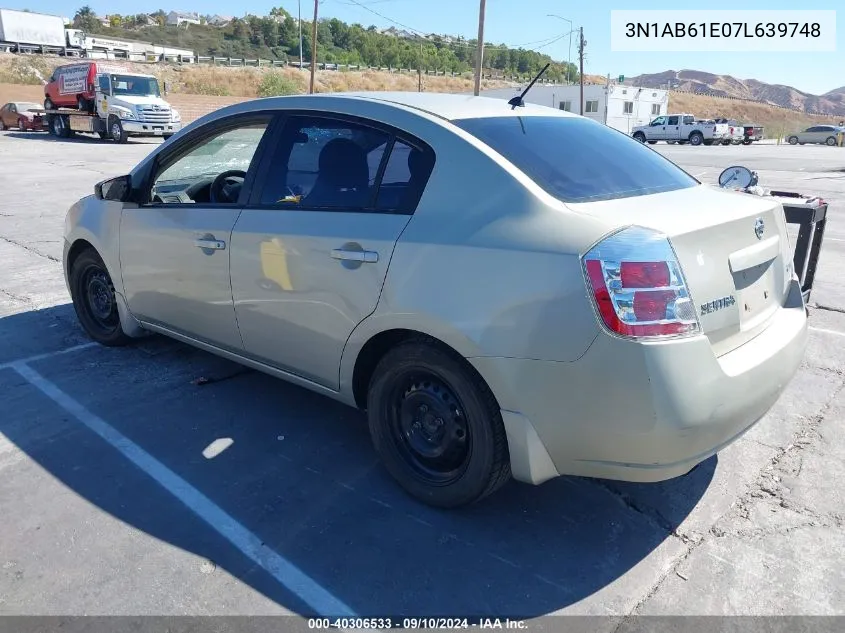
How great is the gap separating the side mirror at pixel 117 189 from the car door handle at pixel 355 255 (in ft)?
6.55

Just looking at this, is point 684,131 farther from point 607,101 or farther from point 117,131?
point 117,131

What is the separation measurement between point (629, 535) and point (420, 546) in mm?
895

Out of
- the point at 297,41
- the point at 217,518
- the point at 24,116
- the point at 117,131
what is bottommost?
the point at 217,518

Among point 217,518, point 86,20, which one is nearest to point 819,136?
point 217,518

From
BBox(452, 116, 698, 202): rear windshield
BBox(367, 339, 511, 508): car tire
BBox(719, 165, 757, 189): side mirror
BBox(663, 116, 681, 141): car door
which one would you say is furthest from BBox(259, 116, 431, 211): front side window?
BBox(663, 116, 681, 141): car door

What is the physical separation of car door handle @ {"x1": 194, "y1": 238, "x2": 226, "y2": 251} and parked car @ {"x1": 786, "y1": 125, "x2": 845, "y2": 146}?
52.6 m

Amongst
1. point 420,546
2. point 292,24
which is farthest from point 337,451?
point 292,24

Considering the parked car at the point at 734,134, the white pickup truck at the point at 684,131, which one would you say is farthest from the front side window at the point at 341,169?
the parked car at the point at 734,134

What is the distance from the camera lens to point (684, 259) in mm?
2447

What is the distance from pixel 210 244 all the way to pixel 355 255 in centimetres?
112

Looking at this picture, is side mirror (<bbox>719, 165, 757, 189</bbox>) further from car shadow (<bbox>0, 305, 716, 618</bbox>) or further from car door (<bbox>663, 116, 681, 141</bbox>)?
car door (<bbox>663, 116, 681, 141</bbox>)

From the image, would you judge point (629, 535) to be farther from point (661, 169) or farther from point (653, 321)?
point (661, 169)

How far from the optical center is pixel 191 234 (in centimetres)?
384

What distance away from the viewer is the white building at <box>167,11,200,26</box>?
14925 cm
